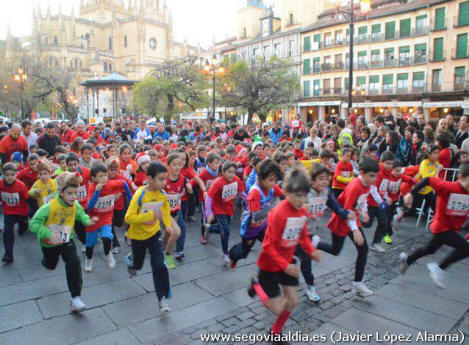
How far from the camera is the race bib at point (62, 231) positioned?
14.0 ft

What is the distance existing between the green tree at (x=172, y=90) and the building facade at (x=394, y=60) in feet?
43.2

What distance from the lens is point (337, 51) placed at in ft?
142

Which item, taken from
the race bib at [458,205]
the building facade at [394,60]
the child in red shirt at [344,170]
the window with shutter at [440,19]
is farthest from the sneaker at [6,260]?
the window with shutter at [440,19]

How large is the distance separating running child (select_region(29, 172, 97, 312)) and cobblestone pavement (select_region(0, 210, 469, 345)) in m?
0.35

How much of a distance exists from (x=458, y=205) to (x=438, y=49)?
3773 centimetres

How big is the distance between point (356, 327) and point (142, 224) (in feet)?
8.63

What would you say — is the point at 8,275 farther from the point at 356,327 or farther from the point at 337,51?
the point at 337,51

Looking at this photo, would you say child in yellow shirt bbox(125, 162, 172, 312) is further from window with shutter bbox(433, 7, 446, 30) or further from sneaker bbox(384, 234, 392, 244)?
window with shutter bbox(433, 7, 446, 30)

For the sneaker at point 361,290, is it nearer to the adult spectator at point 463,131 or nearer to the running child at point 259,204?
the running child at point 259,204

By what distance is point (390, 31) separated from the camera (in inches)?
1531

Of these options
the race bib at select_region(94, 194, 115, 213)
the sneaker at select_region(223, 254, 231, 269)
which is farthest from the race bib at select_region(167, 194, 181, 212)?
the sneaker at select_region(223, 254, 231, 269)

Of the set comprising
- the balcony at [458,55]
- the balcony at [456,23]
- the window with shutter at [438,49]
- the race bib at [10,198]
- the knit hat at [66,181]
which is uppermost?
the balcony at [456,23]

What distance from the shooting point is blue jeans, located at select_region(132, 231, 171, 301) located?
4184mm

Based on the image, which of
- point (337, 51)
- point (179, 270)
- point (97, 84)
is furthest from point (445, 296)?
point (337, 51)
